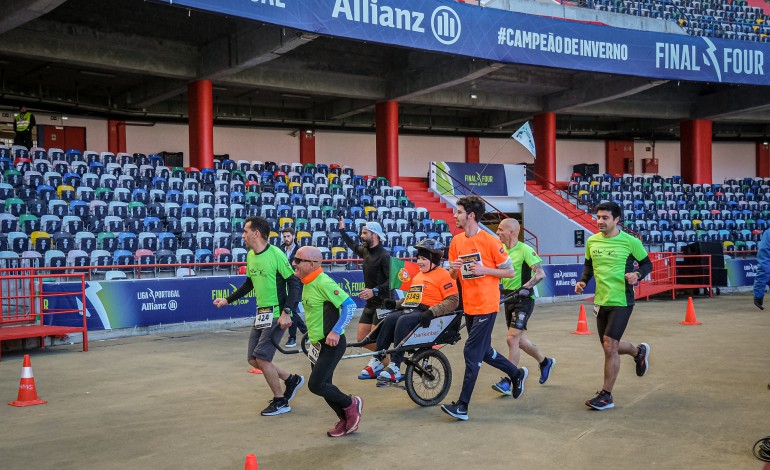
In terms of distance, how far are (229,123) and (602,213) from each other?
2527 centimetres

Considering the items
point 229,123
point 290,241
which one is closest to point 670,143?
point 229,123

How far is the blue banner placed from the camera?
19.1 m

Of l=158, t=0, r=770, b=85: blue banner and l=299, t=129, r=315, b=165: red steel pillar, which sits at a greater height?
l=158, t=0, r=770, b=85: blue banner

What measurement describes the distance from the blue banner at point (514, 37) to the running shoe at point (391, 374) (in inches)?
455

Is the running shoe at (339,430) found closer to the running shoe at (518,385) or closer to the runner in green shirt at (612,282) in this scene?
the running shoe at (518,385)

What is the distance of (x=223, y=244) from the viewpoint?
17.9 m

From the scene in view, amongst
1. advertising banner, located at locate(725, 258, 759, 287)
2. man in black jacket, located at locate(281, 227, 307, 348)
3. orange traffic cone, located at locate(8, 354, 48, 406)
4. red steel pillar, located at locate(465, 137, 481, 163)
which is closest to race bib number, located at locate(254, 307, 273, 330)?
orange traffic cone, located at locate(8, 354, 48, 406)

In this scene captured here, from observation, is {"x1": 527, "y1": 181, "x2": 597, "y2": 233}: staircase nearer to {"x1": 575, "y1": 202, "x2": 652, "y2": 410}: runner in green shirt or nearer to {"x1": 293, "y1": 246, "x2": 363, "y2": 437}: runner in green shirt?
{"x1": 575, "y1": 202, "x2": 652, "y2": 410}: runner in green shirt

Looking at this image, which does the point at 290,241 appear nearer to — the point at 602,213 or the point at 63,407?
the point at 63,407

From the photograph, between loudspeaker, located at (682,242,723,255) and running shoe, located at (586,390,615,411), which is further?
loudspeaker, located at (682,242,723,255)

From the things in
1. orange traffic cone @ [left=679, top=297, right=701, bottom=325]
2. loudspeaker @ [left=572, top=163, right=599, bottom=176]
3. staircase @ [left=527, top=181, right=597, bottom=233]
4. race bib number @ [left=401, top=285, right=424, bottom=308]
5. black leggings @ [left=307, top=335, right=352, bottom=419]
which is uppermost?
loudspeaker @ [left=572, top=163, right=599, bottom=176]

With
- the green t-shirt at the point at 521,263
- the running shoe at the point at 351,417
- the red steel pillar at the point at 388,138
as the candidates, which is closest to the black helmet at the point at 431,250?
the green t-shirt at the point at 521,263

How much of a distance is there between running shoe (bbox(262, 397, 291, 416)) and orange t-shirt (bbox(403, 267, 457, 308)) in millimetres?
1687

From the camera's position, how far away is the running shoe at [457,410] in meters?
6.64
